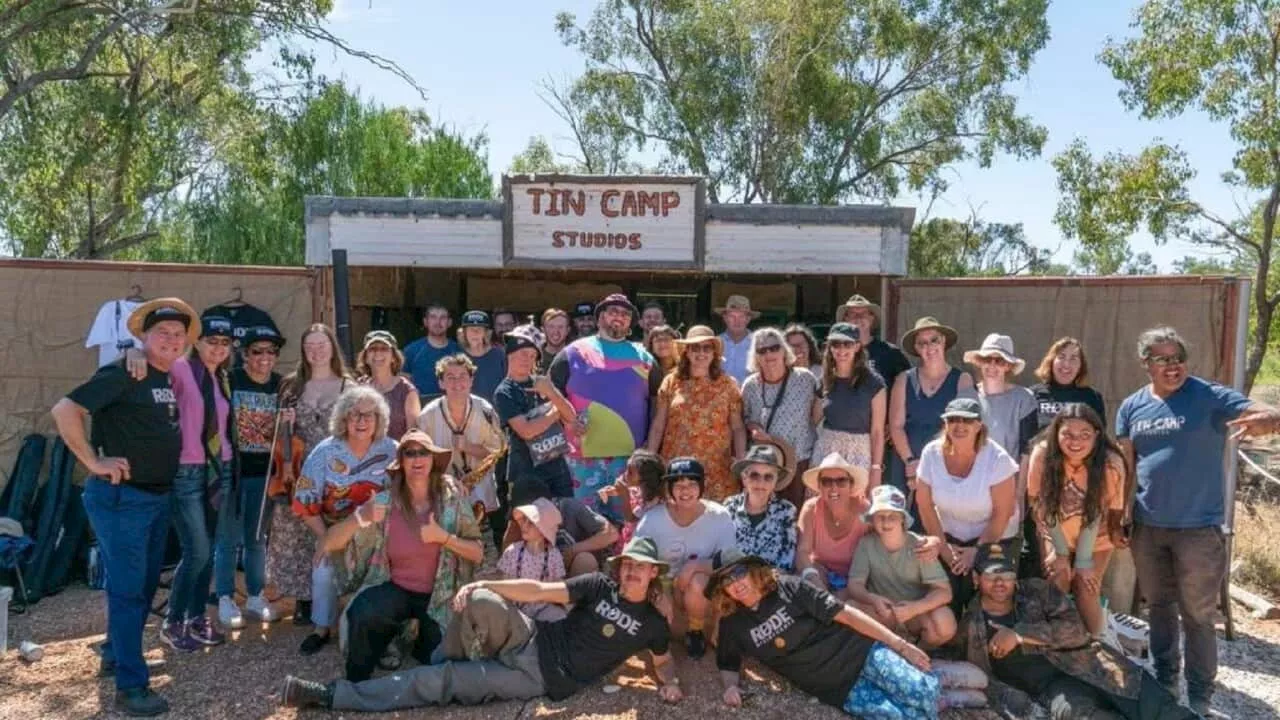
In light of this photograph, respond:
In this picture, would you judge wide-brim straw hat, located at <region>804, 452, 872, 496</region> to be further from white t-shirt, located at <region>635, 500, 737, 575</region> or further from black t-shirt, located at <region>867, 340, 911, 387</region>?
black t-shirt, located at <region>867, 340, 911, 387</region>

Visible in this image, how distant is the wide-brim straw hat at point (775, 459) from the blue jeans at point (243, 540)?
8.09ft

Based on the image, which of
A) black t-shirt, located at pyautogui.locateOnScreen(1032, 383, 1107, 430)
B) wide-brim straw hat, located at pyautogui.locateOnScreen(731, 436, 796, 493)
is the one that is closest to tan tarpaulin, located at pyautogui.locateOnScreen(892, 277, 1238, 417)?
black t-shirt, located at pyautogui.locateOnScreen(1032, 383, 1107, 430)

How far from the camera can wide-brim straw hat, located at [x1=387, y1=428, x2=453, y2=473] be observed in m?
4.45

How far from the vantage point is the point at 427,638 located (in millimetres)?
4516

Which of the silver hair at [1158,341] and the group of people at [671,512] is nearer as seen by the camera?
the group of people at [671,512]

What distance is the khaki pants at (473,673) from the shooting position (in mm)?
4172

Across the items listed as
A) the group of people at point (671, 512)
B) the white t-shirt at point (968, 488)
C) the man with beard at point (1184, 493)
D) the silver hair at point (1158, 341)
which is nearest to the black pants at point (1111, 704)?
the group of people at point (671, 512)

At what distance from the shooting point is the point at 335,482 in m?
4.64

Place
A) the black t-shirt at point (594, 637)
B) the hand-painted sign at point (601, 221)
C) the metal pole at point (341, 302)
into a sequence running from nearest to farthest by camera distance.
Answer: the black t-shirt at point (594, 637)
the metal pole at point (341, 302)
the hand-painted sign at point (601, 221)

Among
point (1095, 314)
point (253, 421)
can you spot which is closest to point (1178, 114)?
point (1095, 314)

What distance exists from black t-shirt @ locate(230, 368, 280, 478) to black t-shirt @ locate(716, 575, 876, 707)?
2.54 metres

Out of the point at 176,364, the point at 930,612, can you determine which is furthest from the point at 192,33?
the point at 930,612

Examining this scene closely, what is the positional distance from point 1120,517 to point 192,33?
38.2 ft

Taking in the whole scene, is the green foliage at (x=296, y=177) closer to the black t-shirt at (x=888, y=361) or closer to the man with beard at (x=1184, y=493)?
the black t-shirt at (x=888, y=361)
